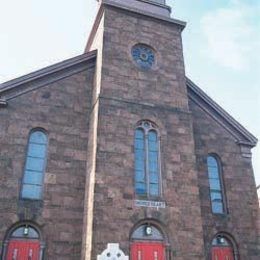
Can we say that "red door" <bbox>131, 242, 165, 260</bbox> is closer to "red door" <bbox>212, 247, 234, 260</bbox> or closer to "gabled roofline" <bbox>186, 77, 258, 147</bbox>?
"red door" <bbox>212, 247, 234, 260</bbox>

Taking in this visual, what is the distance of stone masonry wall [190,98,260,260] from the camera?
14.9 m

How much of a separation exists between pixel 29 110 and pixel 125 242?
6075 millimetres

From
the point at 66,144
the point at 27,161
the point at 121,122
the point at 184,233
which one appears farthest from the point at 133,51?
the point at 184,233

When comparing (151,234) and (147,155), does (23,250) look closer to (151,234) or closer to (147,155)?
(151,234)

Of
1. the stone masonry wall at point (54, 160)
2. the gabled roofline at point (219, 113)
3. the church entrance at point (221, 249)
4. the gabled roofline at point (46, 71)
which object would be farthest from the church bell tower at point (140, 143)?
the church entrance at point (221, 249)

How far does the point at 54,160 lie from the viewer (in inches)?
543

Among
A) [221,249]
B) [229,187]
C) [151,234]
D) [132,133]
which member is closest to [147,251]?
[151,234]

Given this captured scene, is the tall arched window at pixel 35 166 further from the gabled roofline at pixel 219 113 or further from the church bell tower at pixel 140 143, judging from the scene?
the gabled roofline at pixel 219 113

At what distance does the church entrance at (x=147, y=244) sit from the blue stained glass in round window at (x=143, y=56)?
22.0ft

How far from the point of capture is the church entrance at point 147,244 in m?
12.4

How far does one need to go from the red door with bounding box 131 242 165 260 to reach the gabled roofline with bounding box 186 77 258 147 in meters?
6.97

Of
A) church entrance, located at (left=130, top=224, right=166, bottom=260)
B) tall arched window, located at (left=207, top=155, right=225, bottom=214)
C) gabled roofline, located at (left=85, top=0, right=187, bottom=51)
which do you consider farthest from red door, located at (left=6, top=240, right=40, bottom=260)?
gabled roofline, located at (left=85, top=0, right=187, bottom=51)

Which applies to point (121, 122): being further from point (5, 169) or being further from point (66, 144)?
point (5, 169)

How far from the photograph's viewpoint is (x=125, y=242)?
12188mm
